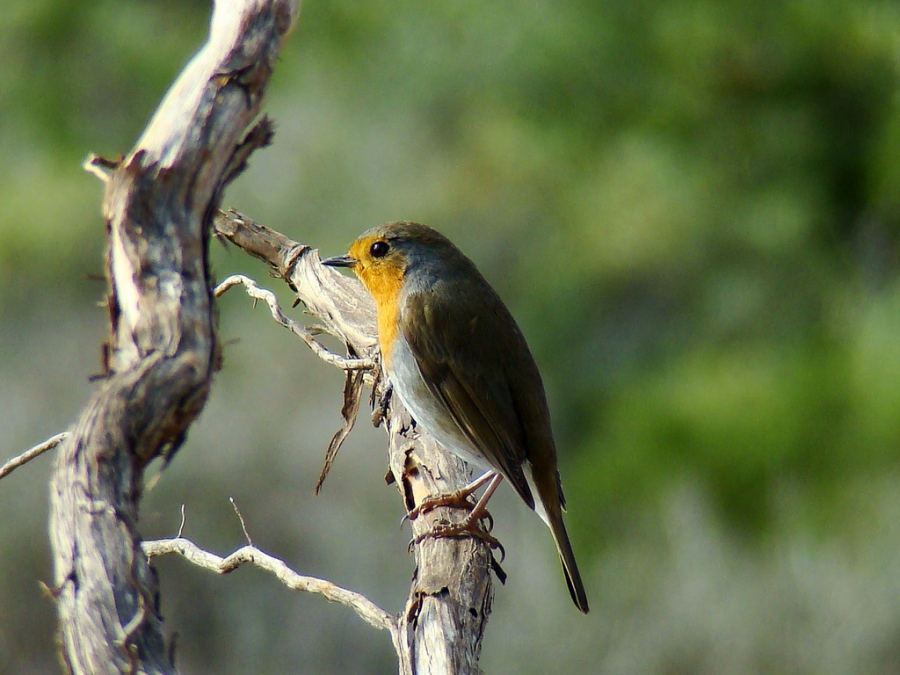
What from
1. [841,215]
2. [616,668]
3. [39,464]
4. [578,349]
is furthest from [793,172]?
[39,464]

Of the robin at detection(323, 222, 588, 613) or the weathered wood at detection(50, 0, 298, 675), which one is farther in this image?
the robin at detection(323, 222, 588, 613)

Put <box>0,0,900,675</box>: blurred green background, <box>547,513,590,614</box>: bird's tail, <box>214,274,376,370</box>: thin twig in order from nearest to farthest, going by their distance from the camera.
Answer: <box>547,513,590,614</box>: bird's tail, <box>214,274,376,370</box>: thin twig, <box>0,0,900,675</box>: blurred green background

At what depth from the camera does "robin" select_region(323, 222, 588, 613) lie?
268cm

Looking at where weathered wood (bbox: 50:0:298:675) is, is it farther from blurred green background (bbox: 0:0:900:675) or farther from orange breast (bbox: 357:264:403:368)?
blurred green background (bbox: 0:0:900:675)

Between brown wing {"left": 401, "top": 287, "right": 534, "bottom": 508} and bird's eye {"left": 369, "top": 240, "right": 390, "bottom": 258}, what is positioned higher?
bird's eye {"left": 369, "top": 240, "right": 390, "bottom": 258}

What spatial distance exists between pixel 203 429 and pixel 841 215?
17.3ft

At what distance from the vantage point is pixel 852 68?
27.6 ft

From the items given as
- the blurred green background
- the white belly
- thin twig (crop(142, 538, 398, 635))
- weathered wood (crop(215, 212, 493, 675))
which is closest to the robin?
the white belly

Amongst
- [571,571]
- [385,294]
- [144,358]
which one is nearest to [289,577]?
[571,571]

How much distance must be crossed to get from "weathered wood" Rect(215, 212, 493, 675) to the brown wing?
6.1 inches

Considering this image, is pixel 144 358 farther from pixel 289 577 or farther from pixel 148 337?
pixel 289 577

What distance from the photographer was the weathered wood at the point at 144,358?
3.39ft

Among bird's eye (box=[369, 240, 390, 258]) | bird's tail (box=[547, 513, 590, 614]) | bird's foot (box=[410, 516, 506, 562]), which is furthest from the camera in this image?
bird's eye (box=[369, 240, 390, 258])

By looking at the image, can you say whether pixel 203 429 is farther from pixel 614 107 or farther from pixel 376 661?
pixel 614 107
